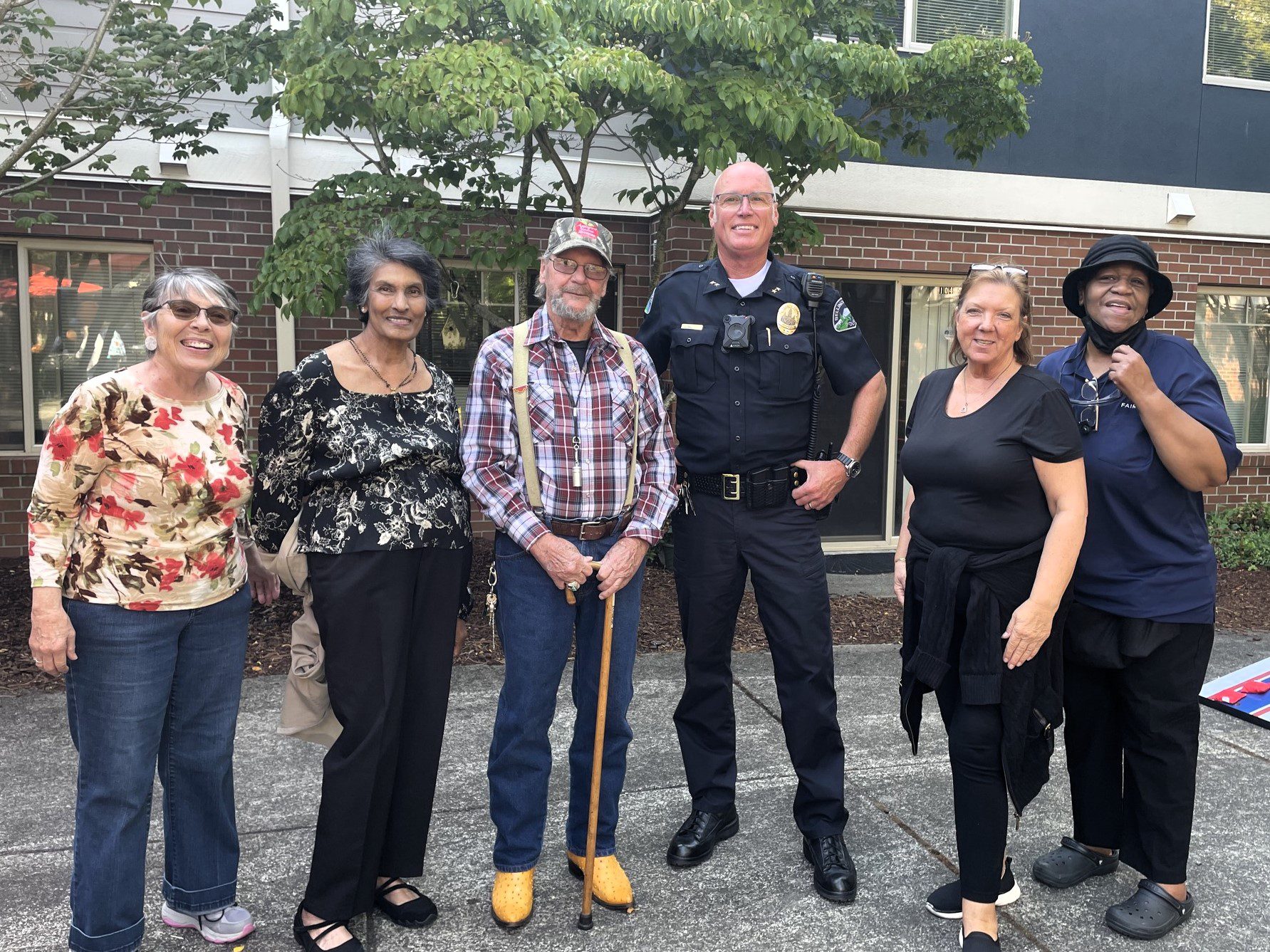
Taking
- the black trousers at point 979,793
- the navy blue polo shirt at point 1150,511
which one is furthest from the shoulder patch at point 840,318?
the black trousers at point 979,793

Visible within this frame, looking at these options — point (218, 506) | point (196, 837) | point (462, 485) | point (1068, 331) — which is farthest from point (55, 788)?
point (1068, 331)

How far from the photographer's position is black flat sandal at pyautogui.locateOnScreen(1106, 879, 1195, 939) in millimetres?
2924

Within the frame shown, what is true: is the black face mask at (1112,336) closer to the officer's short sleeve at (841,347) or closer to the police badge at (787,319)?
the officer's short sleeve at (841,347)

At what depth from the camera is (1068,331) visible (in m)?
8.70

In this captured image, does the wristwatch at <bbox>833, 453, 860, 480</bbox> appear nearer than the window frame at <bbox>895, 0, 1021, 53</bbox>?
Yes

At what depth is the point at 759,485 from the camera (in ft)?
10.8

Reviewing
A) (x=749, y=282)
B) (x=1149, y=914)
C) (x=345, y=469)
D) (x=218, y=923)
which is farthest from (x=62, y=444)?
(x=1149, y=914)

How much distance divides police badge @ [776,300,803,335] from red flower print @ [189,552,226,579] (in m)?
1.88

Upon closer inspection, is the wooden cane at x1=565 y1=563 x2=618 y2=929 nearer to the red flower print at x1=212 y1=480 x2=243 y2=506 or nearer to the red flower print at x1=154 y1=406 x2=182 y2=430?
the red flower print at x1=212 y1=480 x2=243 y2=506

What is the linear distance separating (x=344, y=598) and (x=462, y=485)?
1.59ft

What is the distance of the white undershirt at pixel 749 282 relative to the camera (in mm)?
3430

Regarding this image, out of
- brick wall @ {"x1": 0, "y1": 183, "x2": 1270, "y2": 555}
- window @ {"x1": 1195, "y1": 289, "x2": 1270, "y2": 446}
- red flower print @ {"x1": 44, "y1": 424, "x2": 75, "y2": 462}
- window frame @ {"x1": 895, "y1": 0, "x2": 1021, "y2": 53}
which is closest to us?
red flower print @ {"x1": 44, "y1": 424, "x2": 75, "y2": 462}

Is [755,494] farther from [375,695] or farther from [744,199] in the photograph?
[375,695]

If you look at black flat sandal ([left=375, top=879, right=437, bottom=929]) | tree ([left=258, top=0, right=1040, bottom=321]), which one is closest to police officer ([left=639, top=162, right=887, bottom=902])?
black flat sandal ([left=375, top=879, right=437, bottom=929])
